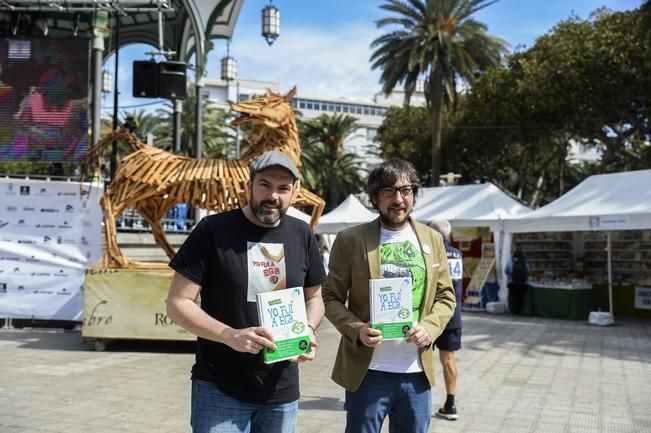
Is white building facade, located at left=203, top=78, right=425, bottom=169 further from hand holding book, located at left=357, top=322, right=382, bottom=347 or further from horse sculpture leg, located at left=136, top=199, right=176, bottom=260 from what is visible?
hand holding book, located at left=357, top=322, right=382, bottom=347

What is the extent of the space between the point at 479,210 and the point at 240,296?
49.2 feet

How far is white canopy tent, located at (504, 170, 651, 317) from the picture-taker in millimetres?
13070

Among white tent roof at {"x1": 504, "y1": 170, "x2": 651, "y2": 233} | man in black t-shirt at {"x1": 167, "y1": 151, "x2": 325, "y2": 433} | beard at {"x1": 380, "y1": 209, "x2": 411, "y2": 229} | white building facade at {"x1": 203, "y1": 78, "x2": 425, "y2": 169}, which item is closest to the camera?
man in black t-shirt at {"x1": 167, "y1": 151, "x2": 325, "y2": 433}

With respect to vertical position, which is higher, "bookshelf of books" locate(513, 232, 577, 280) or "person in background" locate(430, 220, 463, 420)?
"bookshelf of books" locate(513, 232, 577, 280)

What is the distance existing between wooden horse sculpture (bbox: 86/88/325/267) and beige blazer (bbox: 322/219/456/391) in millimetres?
6179

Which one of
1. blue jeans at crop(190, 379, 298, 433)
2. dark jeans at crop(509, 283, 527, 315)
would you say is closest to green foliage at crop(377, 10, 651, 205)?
dark jeans at crop(509, 283, 527, 315)

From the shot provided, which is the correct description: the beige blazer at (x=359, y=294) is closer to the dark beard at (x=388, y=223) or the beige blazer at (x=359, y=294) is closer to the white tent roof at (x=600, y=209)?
the dark beard at (x=388, y=223)

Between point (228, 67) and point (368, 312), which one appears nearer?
point (368, 312)

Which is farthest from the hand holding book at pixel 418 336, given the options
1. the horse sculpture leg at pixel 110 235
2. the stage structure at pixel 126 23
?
the stage structure at pixel 126 23

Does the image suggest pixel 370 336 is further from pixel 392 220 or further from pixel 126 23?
pixel 126 23

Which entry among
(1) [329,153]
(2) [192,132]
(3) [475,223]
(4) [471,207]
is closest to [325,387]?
(3) [475,223]

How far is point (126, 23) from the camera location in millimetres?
19344

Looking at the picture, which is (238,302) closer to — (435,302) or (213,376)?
(213,376)

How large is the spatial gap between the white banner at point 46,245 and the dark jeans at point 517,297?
32.0 feet
